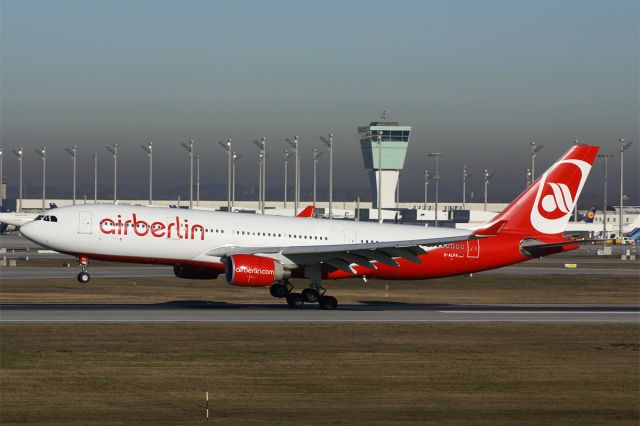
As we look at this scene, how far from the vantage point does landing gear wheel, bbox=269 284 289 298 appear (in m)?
46.4

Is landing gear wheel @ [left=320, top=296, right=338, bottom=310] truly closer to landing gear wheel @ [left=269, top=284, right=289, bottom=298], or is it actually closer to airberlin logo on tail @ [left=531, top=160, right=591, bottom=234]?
landing gear wheel @ [left=269, top=284, right=289, bottom=298]

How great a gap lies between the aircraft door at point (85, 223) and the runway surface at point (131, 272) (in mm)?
24709

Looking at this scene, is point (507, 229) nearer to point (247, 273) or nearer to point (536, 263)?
point (247, 273)

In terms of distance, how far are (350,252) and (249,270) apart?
4.87 metres

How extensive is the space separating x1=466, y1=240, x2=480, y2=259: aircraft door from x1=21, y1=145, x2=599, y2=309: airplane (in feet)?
0.16

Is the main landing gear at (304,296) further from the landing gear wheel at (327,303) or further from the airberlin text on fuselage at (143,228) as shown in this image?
the airberlin text on fuselage at (143,228)

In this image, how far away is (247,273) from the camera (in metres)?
42.6

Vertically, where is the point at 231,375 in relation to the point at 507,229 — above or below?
below

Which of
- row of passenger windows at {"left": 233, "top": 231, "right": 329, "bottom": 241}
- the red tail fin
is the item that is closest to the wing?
row of passenger windows at {"left": 233, "top": 231, "right": 329, "bottom": 241}

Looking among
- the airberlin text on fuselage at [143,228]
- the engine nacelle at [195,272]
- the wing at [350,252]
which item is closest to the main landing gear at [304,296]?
the wing at [350,252]

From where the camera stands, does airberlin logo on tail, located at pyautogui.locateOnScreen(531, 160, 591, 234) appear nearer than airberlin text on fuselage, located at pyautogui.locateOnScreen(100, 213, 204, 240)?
No

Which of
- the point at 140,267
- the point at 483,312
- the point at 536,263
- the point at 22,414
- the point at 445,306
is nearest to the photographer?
the point at 22,414

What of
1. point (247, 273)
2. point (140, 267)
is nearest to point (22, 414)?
point (247, 273)

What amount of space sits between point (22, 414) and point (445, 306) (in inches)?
1190
